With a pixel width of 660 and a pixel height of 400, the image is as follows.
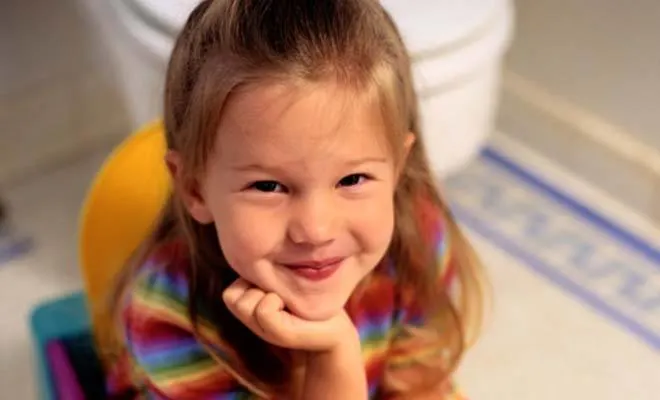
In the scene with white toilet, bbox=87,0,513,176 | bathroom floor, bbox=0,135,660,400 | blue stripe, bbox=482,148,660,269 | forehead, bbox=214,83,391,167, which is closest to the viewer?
forehead, bbox=214,83,391,167

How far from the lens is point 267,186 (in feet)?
2.12

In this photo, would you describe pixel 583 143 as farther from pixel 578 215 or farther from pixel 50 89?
pixel 50 89

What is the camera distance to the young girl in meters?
0.63

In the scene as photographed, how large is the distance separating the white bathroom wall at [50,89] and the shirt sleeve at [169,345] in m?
0.69

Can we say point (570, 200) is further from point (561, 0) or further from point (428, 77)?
point (428, 77)

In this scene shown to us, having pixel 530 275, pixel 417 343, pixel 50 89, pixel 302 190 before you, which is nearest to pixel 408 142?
pixel 302 190

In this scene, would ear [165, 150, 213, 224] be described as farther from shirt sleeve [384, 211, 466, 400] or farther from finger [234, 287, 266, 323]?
shirt sleeve [384, 211, 466, 400]

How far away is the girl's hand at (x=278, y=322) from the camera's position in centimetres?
68

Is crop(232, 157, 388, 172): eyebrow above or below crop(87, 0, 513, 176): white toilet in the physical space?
above

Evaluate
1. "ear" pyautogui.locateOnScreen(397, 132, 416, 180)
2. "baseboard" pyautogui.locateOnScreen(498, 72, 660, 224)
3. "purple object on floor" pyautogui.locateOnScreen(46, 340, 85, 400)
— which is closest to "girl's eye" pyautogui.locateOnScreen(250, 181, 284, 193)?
"ear" pyautogui.locateOnScreen(397, 132, 416, 180)

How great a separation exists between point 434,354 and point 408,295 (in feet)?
0.19

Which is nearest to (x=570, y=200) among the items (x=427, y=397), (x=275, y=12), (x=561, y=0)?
(x=561, y=0)

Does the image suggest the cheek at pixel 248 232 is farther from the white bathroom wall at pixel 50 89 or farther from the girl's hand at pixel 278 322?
the white bathroom wall at pixel 50 89

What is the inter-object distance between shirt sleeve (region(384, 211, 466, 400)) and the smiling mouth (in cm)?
18
